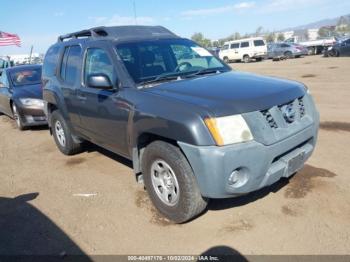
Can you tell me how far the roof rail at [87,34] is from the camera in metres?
5.04

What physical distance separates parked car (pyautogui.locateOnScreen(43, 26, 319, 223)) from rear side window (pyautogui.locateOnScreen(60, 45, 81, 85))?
0.03 meters

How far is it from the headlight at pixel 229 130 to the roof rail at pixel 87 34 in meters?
2.54

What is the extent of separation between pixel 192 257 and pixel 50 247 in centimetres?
145

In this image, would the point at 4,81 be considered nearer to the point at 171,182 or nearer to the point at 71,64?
the point at 71,64

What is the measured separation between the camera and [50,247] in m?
3.62

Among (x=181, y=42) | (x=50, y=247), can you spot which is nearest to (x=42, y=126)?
(x=181, y=42)

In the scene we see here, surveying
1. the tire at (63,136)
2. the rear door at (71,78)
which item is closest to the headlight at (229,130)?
the rear door at (71,78)

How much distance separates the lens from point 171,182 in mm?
3766

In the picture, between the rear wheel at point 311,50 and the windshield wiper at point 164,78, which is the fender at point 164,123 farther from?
the rear wheel at point 311,50

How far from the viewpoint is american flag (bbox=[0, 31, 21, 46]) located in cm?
2803

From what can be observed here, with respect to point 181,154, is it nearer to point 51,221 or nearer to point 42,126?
point 51,221

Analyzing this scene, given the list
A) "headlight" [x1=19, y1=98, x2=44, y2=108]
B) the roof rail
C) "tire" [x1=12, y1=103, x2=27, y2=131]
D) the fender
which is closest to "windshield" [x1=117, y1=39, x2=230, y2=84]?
the fender

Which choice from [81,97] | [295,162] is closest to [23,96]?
[81,97]

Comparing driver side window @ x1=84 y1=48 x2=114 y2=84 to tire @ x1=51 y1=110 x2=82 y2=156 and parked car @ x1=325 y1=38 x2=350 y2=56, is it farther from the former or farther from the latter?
parked car @ x1=325 y1=38 x2=350 y2=56
